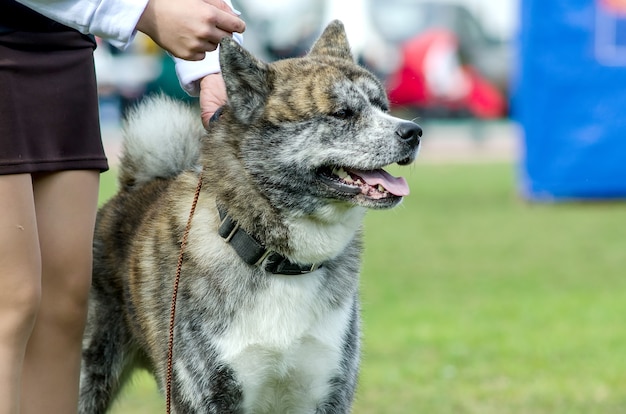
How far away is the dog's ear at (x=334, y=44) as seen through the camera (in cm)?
356

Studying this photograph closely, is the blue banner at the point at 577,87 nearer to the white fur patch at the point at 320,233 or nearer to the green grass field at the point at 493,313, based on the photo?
the green grass field at the point at 493,313

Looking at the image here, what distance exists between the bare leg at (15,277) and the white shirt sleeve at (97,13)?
1.30ft

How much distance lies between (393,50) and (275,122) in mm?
17938

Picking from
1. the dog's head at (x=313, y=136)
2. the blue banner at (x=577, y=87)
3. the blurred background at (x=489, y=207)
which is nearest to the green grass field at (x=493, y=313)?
the blurred background at (x=489, y=207)

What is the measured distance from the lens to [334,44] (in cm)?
363

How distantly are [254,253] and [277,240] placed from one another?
0.07 m

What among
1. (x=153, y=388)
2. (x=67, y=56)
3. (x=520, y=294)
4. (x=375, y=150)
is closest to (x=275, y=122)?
(x=375, y=150)

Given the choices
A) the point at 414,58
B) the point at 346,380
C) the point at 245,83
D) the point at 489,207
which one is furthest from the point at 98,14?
the point at 414,58

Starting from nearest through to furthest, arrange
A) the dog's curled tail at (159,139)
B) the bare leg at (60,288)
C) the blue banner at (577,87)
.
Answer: the bare leg at (60,288) → the dog's curled tail at (159,139) → the blue banner at (577,87)

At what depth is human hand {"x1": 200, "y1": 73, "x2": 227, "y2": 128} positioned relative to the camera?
11.3 feet

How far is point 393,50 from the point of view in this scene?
20844 mm

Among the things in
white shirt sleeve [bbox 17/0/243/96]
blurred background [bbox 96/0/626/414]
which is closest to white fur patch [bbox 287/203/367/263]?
blurred background [bbox 96/0/626/414]

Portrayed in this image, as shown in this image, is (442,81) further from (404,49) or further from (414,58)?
(404,49)

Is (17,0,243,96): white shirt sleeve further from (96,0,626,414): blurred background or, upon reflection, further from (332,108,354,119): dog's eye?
(96,0,626,414): blurred background
